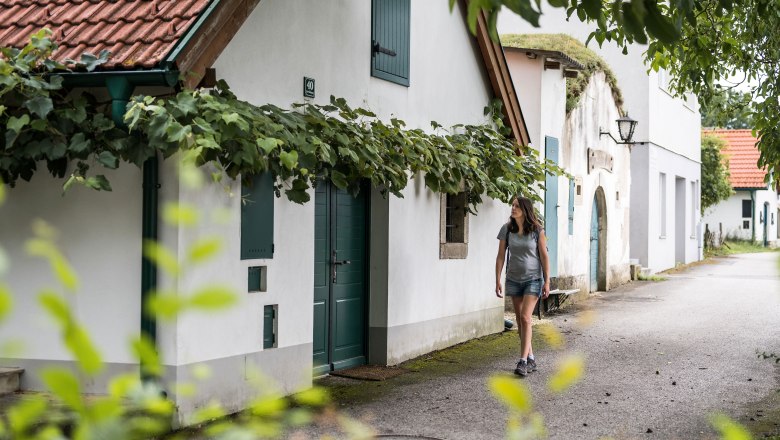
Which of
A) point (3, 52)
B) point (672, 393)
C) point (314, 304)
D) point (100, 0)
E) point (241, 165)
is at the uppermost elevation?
point (100, 0)

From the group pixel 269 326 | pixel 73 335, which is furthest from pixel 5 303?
pixel 269 326

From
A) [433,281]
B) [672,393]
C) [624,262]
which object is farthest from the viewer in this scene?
[624,262]

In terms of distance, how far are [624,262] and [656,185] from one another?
3810 mm

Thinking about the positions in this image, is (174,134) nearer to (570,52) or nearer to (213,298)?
(213,298)

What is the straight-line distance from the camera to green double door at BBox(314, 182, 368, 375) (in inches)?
407

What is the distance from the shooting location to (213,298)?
122 cm

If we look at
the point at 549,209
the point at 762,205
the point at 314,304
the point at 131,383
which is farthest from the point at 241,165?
the point at 762,205

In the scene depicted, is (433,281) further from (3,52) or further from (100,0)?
(3,52)

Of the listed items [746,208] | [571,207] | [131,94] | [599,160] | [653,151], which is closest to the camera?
[131,94]

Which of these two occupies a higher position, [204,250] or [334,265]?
[204,250]

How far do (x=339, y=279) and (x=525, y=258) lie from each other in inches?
A: 74.8

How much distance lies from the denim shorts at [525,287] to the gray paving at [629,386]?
84 cm

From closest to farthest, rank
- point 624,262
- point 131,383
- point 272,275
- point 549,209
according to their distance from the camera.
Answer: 1. point 131,383
2. point 272,275
3. point 549,209
4. point 624,262

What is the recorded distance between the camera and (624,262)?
23.8m
